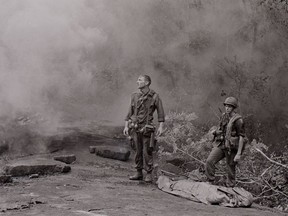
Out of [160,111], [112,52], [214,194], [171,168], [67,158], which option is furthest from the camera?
[112,52]

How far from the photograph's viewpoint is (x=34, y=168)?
6539 mm

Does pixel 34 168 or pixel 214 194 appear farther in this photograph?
pixel 34 168

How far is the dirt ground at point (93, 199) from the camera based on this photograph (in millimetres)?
4371

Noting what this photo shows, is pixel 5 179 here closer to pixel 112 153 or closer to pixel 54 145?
pixel 54 145

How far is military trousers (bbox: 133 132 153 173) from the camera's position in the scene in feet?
20.8

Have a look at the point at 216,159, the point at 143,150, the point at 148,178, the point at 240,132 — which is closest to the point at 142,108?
the point at 143,150

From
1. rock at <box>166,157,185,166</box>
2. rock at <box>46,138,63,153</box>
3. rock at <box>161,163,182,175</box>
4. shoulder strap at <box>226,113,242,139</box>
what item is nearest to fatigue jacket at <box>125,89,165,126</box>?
shoulder strap at <box>226,113,242,139</box>

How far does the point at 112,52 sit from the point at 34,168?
7.13 meters

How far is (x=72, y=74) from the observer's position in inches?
435

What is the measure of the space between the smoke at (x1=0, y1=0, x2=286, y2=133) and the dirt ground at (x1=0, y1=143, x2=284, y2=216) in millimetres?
3535

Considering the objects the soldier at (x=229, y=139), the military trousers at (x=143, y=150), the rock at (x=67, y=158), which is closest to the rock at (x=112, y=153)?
the rock at (x=67, y=158)

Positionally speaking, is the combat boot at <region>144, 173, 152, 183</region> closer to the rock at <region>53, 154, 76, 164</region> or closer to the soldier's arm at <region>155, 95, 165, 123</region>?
the soldier's arm at <region>155, 95, 165, 123</region>

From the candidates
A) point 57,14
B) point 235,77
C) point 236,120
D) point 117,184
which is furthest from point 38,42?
point 235,77

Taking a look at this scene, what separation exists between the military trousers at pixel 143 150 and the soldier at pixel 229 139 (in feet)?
3.46
